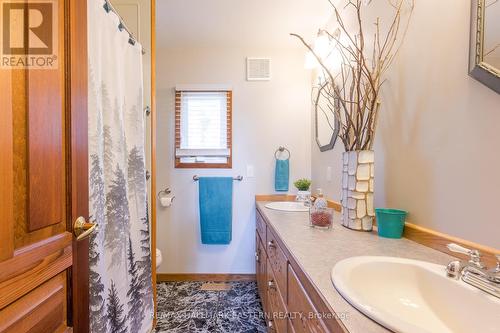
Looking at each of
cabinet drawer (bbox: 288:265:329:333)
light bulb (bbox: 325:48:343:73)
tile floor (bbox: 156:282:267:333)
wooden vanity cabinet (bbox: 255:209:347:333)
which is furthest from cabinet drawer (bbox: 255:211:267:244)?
light bulb (bbox: 325:48:343:73)

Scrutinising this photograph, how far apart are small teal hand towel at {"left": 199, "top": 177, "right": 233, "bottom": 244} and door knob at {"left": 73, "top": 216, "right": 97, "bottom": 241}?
4.81ft

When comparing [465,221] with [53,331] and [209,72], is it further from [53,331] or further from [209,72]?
[209,72]

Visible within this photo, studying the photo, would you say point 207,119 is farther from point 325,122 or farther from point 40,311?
point 40,311

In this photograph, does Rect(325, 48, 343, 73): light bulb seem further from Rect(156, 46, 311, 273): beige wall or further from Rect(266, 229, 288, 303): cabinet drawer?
Rect(266, 229, 288, 303): cabinet drawer

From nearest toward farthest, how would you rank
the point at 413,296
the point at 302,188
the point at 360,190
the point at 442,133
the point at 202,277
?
the point at 413,296, the point at 442,133, the point at 360,190, the point at 302,188, the point at 202,277

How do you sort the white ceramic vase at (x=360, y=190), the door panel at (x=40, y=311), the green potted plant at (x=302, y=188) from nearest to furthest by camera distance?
the door panel at (x=40, y=311) < the white ceramic vase at (x=360, y=190) < the green potted plant at (x=302, y=188)

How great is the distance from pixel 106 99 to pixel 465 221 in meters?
1.50

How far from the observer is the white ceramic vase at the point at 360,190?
109cm

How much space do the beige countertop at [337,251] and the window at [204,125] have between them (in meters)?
1.23

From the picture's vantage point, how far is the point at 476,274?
577 millimetres

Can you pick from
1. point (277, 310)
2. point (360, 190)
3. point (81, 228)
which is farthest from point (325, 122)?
point (81, 228)

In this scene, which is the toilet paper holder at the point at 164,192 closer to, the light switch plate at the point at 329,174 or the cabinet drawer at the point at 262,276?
the cabinet drawer at the point at 262,276

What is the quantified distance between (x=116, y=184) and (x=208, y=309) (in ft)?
4.28
